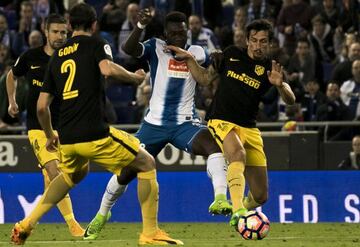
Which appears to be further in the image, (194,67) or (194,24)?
(194,24)

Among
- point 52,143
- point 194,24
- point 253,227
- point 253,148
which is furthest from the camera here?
point 194,24

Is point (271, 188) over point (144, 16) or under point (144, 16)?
under

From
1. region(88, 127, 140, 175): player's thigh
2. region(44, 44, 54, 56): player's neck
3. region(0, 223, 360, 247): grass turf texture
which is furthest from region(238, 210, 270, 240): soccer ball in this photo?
region(44, 44, 54, 56): player's neck

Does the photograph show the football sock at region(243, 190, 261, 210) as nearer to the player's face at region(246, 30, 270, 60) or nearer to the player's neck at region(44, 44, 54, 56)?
the player's face at region(246, 30, 270, 60)

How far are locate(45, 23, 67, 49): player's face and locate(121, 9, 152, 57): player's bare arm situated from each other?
29.9 inches

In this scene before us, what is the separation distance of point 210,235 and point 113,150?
3.20 metres

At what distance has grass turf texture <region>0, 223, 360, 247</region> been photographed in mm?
12698

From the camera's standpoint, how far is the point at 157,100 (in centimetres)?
1435

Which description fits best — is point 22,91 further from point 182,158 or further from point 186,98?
point 186,98

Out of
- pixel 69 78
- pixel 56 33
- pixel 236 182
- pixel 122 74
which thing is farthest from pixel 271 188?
pixel 122 74

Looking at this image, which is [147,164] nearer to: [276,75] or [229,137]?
[229,137]

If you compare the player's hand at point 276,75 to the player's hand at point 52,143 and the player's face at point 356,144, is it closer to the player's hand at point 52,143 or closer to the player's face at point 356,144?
the player's hand at point 52,143

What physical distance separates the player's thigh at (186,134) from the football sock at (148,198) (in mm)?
2020

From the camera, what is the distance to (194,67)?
13742 millimetres
